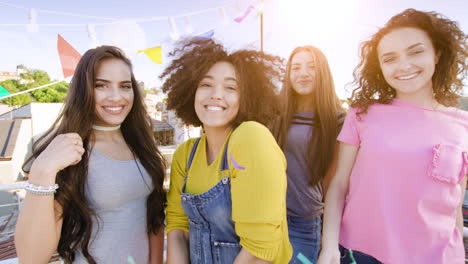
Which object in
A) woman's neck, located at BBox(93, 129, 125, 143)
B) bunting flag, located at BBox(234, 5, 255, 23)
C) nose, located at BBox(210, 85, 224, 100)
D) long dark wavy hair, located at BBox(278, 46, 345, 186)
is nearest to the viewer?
nose, located at BBox(210, 85, 224, 100)

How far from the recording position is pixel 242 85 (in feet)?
4.11

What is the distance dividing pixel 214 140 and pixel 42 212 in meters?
0.84

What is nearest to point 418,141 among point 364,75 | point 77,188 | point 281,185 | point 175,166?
point 364,75

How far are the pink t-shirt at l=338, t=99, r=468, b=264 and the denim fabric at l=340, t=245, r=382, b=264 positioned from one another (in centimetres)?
3

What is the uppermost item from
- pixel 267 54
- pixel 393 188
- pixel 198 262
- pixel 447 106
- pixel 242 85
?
pixel 267 54

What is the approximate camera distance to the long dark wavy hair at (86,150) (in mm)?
1212

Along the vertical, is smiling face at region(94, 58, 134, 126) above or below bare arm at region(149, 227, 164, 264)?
above

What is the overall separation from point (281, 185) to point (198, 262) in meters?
0.62

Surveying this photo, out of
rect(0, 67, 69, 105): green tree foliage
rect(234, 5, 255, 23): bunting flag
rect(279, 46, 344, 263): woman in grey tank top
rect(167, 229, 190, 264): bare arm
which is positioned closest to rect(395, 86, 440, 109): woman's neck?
rect(279, 46, 344, 263): woman in grey tank top

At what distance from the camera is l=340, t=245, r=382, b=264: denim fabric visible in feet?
4.07

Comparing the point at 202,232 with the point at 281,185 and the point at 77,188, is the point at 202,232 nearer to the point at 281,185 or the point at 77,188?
the point at 281,185

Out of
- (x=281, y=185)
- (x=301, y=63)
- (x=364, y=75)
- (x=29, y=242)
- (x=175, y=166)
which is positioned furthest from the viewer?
(x=301, y=63)

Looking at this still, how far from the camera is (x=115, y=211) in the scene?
4.27 ft

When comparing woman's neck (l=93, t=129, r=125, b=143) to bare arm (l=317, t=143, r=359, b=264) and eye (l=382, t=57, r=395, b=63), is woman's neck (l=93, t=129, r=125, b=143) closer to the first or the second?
bare arm (l=317, t=143, r=359, b=264)
